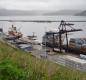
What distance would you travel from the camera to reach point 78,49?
1639 inches

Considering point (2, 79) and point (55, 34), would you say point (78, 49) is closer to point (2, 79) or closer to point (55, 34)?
point (55, 34)

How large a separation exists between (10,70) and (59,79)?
3.21ft

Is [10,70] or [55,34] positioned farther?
[55,34]

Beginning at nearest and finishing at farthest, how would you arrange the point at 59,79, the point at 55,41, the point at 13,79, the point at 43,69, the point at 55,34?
the point at 13,79, the point at 59,79, the point at 43,69, the point at 55,41, the point at 55,34

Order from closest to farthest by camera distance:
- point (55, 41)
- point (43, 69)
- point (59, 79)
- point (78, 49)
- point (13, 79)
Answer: point (13, 79)
point (59, 79)
point (43, 69)
point (78, 49)
point (55, 41)

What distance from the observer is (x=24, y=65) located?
564cm

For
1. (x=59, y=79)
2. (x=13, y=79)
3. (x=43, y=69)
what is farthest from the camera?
(x=43, y=69)

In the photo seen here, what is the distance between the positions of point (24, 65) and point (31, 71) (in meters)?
0.48

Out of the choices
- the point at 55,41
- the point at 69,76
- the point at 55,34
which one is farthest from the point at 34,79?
the point at 55,34

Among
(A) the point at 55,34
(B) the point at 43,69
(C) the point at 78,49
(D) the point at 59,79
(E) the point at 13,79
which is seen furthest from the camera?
(A) the point at 55,34

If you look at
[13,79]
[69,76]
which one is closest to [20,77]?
[13,79]

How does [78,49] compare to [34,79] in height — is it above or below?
Answer: below

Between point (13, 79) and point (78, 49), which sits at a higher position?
point (13, 79)

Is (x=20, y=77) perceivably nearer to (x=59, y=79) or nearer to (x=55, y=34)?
(x=59, y=79)
